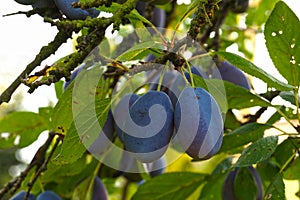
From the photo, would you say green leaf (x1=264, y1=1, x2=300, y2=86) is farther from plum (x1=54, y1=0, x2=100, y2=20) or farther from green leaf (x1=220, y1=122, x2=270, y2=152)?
plum (x1=54, y1=0, x2=100, y2=20)

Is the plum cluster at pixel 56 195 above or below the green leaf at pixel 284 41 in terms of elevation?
below

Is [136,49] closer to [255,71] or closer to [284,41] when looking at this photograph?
[255,71]

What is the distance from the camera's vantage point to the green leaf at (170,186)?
3.80 feet

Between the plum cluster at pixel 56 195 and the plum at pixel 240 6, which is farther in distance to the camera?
the plum at pixel 240 6

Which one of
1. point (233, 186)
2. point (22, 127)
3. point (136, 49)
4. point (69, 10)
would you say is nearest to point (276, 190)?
point (233, 186)

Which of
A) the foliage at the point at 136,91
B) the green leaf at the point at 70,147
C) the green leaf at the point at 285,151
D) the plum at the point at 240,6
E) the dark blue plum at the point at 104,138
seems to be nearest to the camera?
the foliage at the point at 136,91

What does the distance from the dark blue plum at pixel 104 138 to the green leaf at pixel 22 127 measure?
280 millimetres

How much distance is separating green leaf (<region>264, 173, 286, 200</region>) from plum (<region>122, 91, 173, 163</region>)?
248mm

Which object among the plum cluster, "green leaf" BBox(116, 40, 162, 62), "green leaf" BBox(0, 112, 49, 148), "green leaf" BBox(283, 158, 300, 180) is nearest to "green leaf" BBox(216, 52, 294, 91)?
"green leaf" BBox(116, 40, 162, 62)

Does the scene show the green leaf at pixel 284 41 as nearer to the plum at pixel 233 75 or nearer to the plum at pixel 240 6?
the plum at pixel 233 75

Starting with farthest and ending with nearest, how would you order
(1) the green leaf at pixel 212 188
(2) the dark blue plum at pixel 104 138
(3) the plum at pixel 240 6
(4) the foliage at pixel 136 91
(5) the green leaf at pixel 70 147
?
(3) the plum at pixel 240 6 < (1) the green leaf at pixel 212 188 < (2) the dark blue plum at pixel 104 138 < (5) the green leaf at pixel 70 147 < (4) the foliage at pixel 136 91

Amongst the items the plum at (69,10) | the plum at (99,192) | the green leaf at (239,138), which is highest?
the plum at (69,10)

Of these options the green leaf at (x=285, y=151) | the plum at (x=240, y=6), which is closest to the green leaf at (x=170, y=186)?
the green leaf at (x=285, y=151)

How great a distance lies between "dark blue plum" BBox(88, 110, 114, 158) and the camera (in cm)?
90
